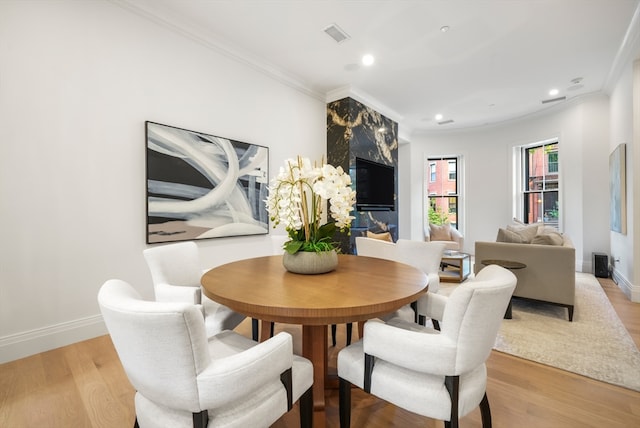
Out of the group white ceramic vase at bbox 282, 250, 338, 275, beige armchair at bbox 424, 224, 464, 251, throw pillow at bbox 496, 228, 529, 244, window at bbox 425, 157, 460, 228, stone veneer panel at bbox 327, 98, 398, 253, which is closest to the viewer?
white ceramic vase at bbox 282, 250, 338, 275

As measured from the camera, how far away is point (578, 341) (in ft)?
7.57

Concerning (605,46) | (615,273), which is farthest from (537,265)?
(605,46)

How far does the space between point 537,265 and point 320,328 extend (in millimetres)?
2705

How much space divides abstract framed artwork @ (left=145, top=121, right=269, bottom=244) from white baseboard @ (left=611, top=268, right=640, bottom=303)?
14.5 ft

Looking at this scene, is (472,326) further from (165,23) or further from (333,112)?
(333,112)

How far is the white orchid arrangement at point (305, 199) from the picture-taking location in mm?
1515

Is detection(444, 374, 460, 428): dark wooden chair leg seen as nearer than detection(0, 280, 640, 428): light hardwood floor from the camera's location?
Yes

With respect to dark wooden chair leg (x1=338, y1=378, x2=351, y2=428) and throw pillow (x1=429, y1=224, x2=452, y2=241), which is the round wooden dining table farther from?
throw pillow (x1=429, y1=224, x2=452, y2=241)

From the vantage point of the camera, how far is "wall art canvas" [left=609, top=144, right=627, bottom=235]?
3592mm

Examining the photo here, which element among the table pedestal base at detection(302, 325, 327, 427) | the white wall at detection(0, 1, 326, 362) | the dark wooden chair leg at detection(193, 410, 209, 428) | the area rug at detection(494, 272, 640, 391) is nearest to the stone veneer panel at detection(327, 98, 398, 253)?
the white wall at detection(0, 1, 326, 362)

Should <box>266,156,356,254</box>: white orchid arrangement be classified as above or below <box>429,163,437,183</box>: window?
below

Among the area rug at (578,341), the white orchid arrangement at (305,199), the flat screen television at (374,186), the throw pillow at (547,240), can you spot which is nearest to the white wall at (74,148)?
the white orchid arrangement at (305,199)

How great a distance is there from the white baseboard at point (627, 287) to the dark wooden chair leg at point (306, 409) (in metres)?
4.26

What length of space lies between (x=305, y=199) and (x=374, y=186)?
139 inches
